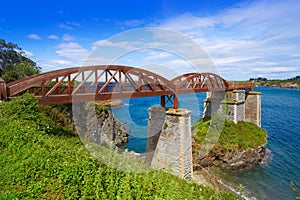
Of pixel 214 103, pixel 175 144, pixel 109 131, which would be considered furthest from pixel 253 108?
pixel 109 131

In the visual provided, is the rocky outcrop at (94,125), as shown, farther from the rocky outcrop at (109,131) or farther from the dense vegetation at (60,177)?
the dense vegetation at (60,177)

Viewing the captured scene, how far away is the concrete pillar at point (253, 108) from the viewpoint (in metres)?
27.3

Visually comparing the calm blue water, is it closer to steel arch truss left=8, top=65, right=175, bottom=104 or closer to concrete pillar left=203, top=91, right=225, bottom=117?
concrete pillar left=203, top=91, right=225, bottom=117

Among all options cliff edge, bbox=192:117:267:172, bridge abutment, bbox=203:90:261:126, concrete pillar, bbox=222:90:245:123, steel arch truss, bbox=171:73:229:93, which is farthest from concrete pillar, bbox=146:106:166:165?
concrete pillar, bbox=222:90:245:123

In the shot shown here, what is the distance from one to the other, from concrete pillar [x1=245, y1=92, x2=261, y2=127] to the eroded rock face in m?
7.98

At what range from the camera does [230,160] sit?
19.7 m

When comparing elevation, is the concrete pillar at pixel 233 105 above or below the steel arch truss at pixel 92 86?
below

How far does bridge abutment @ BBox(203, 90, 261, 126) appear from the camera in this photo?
2431 centimetres

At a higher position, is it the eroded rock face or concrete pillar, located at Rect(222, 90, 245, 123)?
concrete pillar, located at Rect(222, 90, 245, 123)

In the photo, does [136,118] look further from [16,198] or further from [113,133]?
[16,198]

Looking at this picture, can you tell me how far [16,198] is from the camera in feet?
13.3

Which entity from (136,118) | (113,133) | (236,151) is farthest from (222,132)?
(136,118)

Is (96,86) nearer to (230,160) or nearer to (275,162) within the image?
(230,160)

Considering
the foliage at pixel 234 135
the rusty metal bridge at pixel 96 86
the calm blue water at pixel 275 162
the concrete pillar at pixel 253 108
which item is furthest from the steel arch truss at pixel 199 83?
the calm blue water at pixel 275 162
